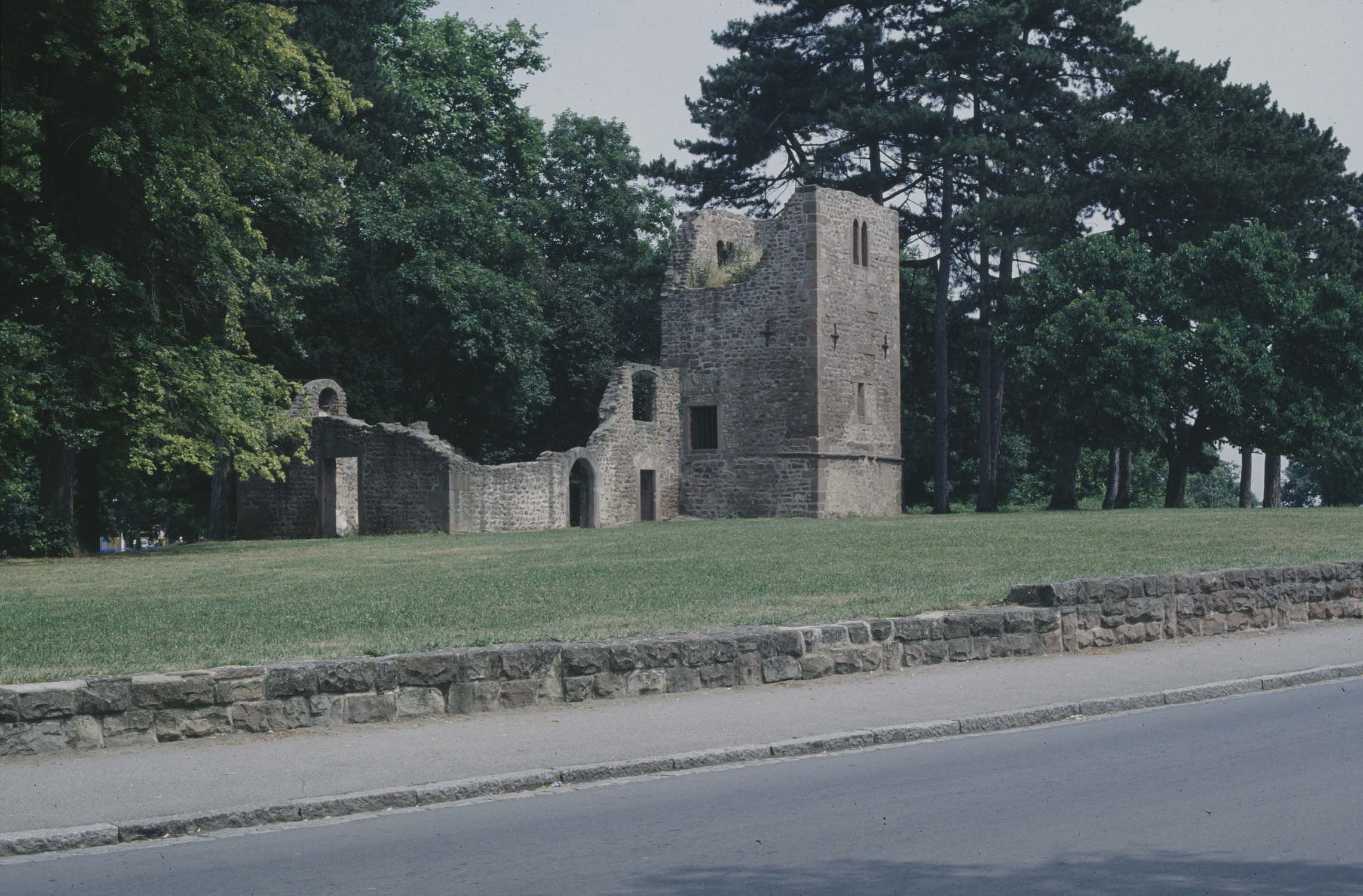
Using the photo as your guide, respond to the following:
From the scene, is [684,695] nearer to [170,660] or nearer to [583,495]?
[170,660]

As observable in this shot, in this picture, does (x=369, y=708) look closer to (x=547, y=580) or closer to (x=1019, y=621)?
(x=1019, y=621)

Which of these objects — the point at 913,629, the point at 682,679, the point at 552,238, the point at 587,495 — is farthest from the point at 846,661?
the point at 552,238

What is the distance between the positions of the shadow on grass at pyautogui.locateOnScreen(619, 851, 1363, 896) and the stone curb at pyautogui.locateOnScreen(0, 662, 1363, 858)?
7.03 feet

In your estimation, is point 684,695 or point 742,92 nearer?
point 684,695

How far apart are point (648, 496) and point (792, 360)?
6029mm

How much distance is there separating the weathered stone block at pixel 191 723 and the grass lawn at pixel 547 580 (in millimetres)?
2006

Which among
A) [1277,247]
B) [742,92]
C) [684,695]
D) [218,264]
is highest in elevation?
[742,92]

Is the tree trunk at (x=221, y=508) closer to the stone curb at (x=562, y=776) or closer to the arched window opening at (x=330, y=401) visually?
the arched window opening at (x=330, y=401)

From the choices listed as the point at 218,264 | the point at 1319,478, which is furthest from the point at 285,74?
the point at 1319,478

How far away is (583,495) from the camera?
1716 inches

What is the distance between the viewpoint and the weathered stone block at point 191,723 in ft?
30.7

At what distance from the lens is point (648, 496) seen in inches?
1804

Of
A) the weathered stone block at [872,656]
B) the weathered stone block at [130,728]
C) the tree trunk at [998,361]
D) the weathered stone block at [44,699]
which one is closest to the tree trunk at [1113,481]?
the tree trunk at [998,361]

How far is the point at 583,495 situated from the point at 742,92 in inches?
714
